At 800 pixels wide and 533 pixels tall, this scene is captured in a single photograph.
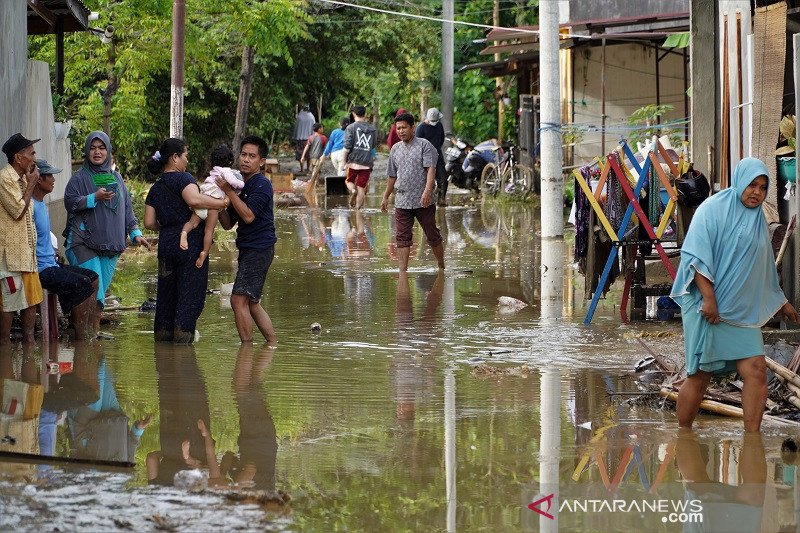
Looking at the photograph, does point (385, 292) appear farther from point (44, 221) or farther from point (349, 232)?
point (349, 232)

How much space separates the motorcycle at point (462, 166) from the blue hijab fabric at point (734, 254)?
2058cm

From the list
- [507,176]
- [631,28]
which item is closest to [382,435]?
[631,28]

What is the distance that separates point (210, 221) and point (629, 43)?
17.1 m

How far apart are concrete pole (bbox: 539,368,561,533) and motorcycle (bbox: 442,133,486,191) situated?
737 inches

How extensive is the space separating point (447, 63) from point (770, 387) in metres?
24.6

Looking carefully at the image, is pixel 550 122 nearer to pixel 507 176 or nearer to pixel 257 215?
pixel 257 215

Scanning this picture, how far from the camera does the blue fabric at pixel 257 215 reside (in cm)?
991

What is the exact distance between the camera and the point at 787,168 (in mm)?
10383

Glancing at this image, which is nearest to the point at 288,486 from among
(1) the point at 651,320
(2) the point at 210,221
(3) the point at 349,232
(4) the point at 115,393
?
(4) the point at 115,393

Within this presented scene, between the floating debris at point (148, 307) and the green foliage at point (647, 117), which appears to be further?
the green foliage at point (647, 117)

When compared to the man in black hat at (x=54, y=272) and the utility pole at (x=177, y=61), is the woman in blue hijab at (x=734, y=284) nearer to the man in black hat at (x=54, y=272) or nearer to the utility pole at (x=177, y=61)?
the man in black hat at (x=54, y=272)

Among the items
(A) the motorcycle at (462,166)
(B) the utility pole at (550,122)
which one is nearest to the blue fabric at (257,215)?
(B) the utility pole at (550,122)

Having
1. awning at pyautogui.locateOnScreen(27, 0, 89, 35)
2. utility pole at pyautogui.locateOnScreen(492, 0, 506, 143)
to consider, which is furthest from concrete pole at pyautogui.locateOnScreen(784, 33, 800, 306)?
utility pole at pyautogui.locateOnScreen(492, 0, 506, 143)

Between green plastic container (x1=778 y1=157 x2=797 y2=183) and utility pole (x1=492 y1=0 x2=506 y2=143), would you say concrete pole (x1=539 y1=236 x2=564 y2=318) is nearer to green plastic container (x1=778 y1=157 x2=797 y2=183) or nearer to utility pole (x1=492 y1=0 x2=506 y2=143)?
green plastic container (x1=778 y1=157 x2=797 y2=183)
